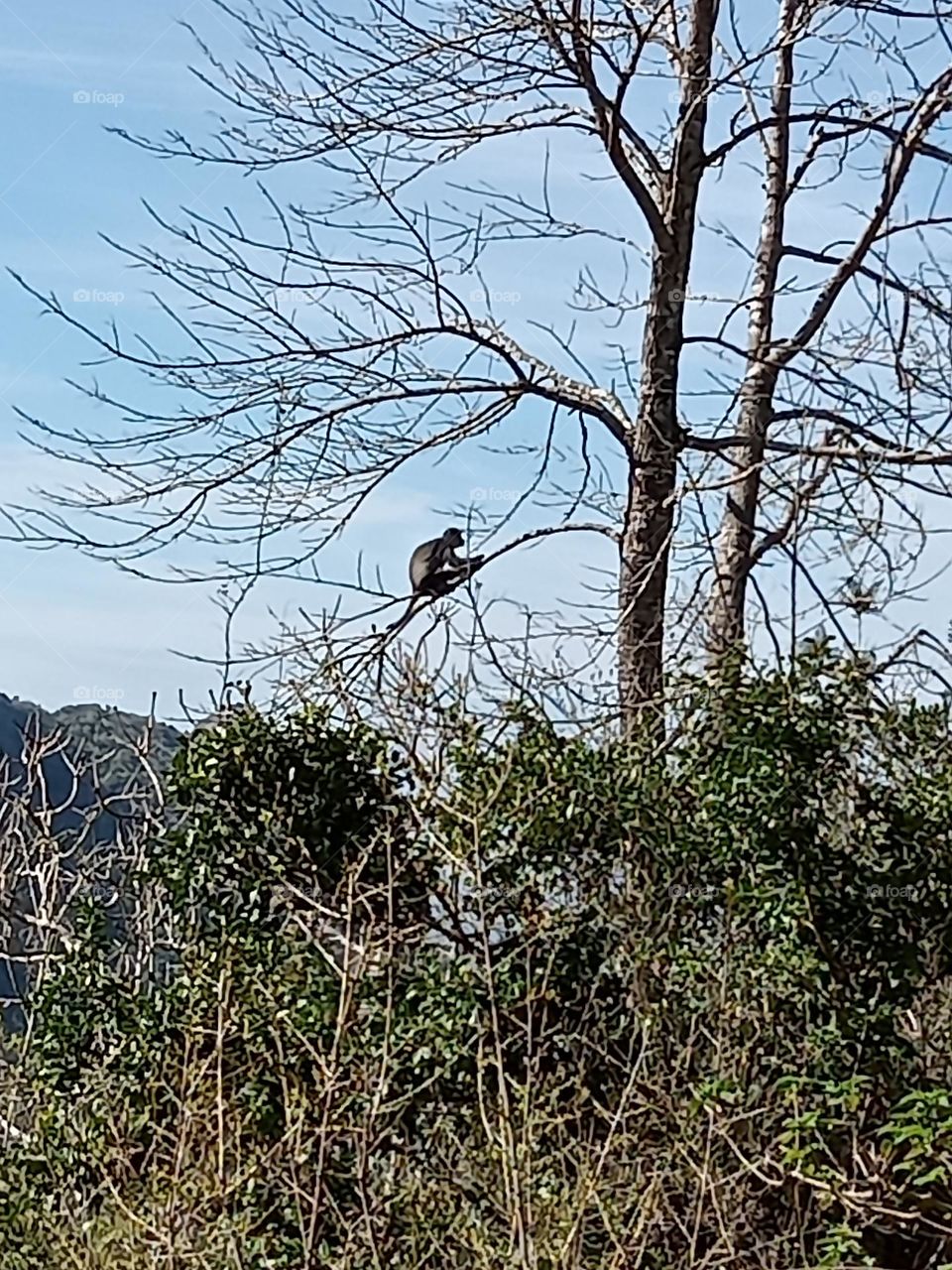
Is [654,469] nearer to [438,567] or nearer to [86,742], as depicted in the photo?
[438,567]

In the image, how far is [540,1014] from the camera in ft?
14.1

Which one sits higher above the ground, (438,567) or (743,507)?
(743,507)

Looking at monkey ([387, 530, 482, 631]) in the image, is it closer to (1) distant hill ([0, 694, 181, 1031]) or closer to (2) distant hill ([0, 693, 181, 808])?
(1) distant hill ([0, 694, 181, 1031])

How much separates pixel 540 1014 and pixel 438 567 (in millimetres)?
1889

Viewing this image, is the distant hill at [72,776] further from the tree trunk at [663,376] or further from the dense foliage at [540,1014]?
the tree trunk at [663,376]

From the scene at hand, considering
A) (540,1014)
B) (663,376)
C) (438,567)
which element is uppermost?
(663,376)

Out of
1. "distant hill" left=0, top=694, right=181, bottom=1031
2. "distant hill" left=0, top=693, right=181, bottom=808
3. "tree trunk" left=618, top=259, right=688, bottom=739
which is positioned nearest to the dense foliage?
"distant hill" left=0, top=694, right=181, bottom=1031

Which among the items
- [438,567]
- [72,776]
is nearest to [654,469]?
[438,567]

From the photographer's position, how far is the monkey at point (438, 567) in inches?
225

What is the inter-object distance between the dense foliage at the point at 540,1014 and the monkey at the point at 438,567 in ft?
3.75

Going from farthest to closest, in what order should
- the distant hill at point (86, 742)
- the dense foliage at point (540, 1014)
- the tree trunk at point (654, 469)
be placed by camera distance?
the distant hill at point (86, 742), the tree trunk at point (654, 469), the dense foliage at point (540, 1014)

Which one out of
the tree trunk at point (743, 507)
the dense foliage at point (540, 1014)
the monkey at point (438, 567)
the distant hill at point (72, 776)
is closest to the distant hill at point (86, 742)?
the distant hill at point (72, 776)

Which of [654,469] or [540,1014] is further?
[654,469]

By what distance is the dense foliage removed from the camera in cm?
400
